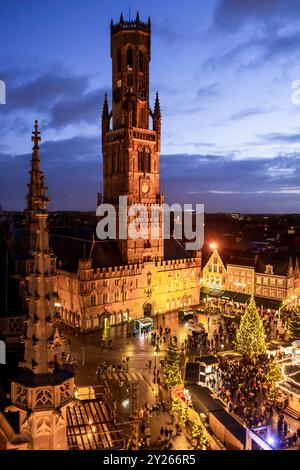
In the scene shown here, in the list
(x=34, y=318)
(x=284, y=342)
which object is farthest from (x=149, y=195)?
(x=34, y=318)

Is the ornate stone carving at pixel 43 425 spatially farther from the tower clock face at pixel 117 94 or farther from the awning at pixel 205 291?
the awning at pixel 205 291

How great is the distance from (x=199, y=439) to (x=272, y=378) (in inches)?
457

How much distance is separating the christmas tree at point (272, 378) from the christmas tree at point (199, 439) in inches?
405

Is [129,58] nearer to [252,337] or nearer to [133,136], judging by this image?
[133,136]

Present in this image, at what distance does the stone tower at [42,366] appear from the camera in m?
9.12

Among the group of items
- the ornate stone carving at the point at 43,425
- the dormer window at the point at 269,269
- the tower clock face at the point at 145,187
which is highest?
the tower clock face at the point at 145,187

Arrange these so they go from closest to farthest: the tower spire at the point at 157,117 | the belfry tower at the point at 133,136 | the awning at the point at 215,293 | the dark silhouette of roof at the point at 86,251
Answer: the dark silhouette of roof at the point at 86,251 → the belfry tower at the point at 133,136 → the tower spire at the point at 157,117 → the awning at the point at 215,293

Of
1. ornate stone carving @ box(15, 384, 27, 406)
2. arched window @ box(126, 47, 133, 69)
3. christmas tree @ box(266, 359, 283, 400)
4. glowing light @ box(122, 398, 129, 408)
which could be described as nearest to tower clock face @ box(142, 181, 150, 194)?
arched window @ box(126, 47, 133, 69)

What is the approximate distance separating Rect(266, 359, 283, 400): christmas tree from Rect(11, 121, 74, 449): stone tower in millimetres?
24547

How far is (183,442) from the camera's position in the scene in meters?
24.1

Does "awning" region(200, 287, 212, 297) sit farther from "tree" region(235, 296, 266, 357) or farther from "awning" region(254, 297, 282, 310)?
"tree" region(235, 296, 266, 357)

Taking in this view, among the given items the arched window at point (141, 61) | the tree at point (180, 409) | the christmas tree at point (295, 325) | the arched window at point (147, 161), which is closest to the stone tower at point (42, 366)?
the tree at point (180, 409)

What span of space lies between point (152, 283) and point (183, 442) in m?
34.5
